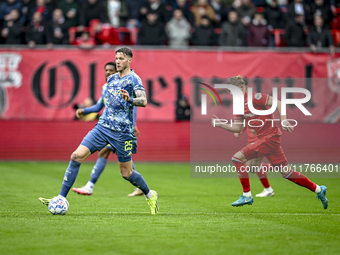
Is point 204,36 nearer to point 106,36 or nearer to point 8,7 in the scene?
point 106,36

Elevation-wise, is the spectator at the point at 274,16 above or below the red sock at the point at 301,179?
above

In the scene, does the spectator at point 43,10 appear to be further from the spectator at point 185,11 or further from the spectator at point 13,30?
the spectator at point 185,11

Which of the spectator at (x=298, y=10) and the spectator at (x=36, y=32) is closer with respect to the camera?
the spectator at (x=36, y=32)

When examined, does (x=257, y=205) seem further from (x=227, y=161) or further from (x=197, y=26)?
(x=197, y=26)

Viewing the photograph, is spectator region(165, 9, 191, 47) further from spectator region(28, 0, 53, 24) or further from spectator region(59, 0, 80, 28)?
spectator region(28, 0, 53, 24)

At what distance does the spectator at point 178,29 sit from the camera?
59.1 feet

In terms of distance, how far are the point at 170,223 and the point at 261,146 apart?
2658 mm

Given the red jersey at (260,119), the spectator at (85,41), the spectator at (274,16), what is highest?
the spectator at (274,16)

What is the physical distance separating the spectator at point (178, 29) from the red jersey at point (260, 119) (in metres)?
9.40

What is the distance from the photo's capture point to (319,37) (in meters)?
18.2

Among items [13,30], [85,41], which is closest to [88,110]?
[85,41]

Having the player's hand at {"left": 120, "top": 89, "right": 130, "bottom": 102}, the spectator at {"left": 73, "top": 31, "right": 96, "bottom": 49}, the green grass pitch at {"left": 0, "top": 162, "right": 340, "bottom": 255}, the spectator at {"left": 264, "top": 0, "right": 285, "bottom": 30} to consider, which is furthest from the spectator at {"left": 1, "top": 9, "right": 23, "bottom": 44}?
the player's hand at {"left": 120, "top": 89, "right": 130, "bottom": 102}

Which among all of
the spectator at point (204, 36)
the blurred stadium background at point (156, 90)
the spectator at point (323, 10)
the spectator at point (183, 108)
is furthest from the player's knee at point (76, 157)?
the spectator at point (323, 10)

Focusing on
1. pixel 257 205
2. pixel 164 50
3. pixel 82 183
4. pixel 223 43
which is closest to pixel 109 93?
pixel 257 205
